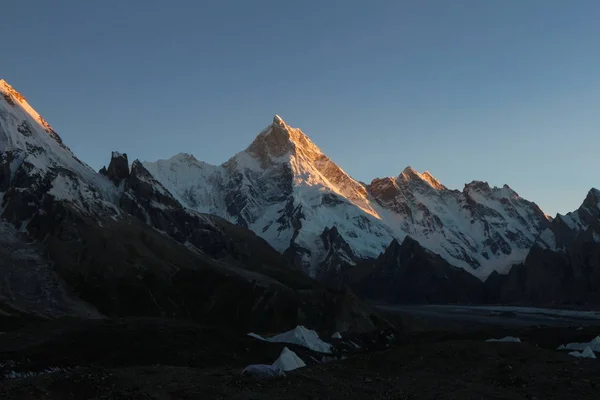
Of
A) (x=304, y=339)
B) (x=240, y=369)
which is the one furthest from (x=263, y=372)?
(x=304, y=339)

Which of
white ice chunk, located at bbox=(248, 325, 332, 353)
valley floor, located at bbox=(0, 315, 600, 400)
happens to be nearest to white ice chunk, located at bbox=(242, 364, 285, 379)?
valley floor, located at bbox=(0, 315, 600, 400)

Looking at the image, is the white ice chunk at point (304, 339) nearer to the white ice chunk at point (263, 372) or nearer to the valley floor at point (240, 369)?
the valley floor at point (240, 369)

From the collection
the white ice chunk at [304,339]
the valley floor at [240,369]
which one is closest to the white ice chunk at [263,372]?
the valley floor at [240,369]

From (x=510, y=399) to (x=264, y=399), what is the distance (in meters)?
18.6

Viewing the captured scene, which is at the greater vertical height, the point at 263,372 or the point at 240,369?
the point at 263,372

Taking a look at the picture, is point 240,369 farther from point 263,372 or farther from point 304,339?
point 304,339

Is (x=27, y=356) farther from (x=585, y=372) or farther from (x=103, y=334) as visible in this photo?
(x=585, y=372)

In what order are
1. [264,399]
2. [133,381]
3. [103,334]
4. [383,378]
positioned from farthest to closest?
[103,334] → [383,378] → [133,381] → [264,399]

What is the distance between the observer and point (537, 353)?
6744 centimetres

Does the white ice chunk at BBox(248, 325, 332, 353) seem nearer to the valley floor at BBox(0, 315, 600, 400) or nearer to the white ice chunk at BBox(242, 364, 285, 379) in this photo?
the valley floor at BBox(0, 315, 600, 400)

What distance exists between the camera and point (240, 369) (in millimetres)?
64125

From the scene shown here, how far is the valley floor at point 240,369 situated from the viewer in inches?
1807

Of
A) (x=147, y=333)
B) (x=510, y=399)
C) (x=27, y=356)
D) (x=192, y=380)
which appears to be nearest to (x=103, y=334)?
(x=147, y=333)

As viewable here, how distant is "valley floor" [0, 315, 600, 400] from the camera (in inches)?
1807
